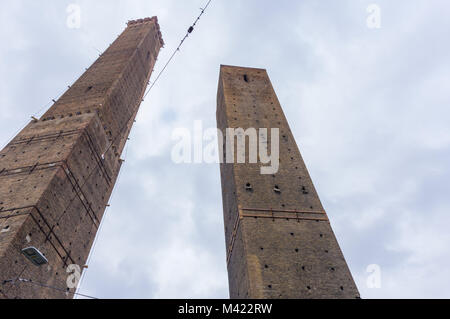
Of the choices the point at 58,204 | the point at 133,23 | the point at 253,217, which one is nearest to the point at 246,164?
the point at 253,217

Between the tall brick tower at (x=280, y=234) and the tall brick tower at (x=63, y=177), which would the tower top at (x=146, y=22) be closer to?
the tall brick tower at (x=63, y=177)

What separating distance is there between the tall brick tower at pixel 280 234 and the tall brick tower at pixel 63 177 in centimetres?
664

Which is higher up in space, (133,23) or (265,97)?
(133,23)

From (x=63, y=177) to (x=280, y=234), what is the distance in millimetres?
9366

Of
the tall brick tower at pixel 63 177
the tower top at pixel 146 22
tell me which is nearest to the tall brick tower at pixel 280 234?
the tall brick tower at pixel 63 177

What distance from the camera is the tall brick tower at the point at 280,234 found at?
11.1m

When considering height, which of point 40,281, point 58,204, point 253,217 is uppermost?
point 58,204

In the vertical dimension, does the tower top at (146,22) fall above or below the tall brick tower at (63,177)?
above

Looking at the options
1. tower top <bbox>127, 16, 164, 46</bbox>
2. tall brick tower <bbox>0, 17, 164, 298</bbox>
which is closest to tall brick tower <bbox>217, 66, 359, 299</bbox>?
tall brick tower <bbox>0, 17, 164, 298</bbox>

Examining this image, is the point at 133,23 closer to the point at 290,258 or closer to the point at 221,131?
the point at 221,131

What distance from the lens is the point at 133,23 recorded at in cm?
3450

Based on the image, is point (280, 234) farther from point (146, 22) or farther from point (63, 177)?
point (146, 22)
